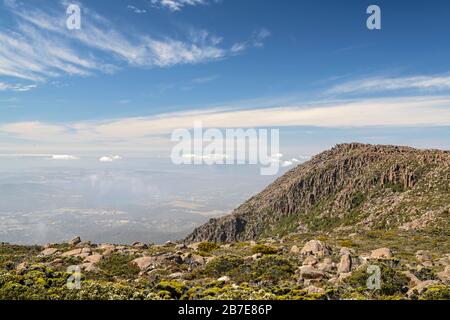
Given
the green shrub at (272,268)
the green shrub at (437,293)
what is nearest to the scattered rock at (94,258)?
the green shrub at (272,268)

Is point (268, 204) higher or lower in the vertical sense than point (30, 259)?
lower

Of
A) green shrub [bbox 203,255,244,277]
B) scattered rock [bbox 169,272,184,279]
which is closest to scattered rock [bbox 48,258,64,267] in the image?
scattered rock [bbox 169,272,184,279]

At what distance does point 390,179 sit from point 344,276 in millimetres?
131920

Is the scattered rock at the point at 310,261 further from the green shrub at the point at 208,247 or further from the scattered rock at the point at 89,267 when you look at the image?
the scattered rock at the point at 89,267

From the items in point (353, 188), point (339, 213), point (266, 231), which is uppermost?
point (353, 188)

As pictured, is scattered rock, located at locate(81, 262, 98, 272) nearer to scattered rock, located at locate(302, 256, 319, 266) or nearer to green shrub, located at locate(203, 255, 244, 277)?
green shrub, located at locate(203, 255, 244, 277)

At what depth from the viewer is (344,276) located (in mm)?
26109

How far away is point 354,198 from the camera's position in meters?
149

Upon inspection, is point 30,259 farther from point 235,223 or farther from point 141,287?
point 235,223

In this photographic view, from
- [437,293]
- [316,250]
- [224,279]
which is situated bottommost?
[316,250]

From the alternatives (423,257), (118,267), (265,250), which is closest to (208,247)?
(265,250)

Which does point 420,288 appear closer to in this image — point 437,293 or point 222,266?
point 437,293

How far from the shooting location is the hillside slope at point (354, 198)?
103 m

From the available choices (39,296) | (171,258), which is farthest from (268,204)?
(39,296)
